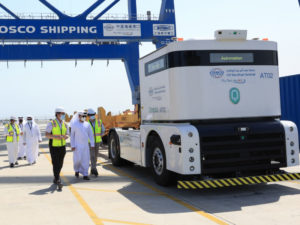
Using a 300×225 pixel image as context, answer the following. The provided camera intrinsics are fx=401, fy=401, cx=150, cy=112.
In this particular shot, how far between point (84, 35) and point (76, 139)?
15.8 meters

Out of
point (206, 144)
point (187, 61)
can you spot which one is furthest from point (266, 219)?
point (187, 61)

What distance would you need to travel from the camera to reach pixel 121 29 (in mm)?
24984

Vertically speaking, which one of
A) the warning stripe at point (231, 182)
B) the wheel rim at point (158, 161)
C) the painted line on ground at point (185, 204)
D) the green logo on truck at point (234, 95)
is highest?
the green logo on truck at point (234, 95)

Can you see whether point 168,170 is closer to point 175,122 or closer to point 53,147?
point 175,122

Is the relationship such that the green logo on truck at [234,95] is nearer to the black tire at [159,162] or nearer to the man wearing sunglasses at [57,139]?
the black tire at [159,162]

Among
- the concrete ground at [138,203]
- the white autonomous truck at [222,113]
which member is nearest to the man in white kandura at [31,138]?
the concrete ground at [138,203]

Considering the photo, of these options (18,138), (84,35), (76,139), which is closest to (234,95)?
(76,139)

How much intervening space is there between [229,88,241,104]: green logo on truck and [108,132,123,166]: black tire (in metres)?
4.76

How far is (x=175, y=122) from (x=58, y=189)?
293cm

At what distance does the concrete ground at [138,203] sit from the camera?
19.3ft

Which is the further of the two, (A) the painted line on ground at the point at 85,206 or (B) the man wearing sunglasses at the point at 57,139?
(B) the man wearing sunglasses at the point at 57,139

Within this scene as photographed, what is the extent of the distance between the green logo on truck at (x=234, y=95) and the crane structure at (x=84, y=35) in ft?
51.5

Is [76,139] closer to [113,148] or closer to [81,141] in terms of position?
[81,141]

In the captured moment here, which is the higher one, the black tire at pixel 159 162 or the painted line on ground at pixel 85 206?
the black tire at pixel 159 162
